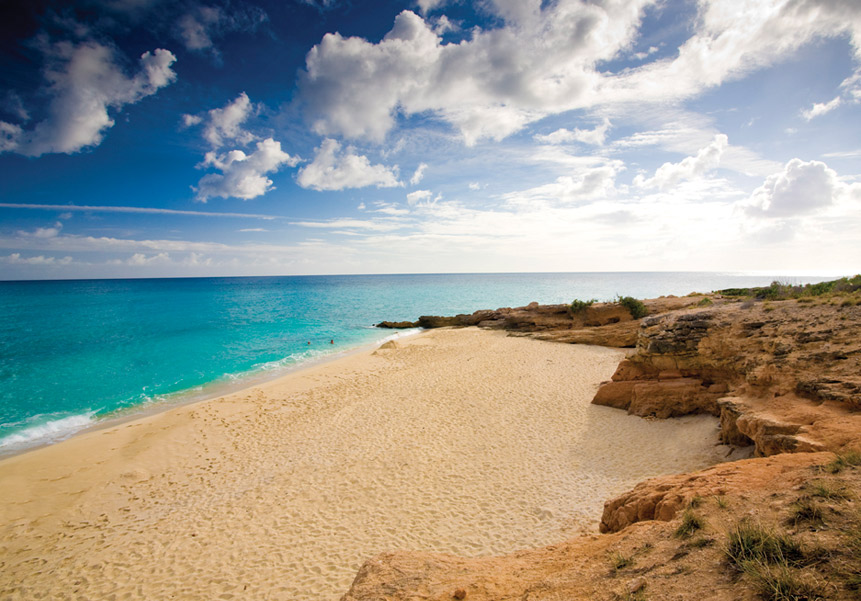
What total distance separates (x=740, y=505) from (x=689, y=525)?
84cm

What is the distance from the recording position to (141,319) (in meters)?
49.6

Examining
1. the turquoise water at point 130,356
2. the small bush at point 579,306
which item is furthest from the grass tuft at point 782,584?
the small bush at point 579,306

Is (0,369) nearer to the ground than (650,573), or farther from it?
nearer to the ground

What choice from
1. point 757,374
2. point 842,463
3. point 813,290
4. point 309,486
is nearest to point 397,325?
point 309,486

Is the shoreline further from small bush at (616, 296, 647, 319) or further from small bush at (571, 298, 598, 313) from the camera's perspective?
small bush at (616, 296, 647, 319)

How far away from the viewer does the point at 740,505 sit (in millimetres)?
4734

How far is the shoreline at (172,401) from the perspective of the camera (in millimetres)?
14820

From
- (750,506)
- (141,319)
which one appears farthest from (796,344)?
(141,319)

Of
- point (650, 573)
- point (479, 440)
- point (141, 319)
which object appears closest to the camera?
point (650, 573)

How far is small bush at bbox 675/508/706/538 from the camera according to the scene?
4.48 metres

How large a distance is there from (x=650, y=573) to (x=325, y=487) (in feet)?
29.0

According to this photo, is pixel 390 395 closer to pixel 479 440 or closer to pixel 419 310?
pixel 479 440

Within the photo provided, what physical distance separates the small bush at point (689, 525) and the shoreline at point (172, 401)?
20756 millimetres

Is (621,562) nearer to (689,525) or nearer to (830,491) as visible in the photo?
(689,525)
